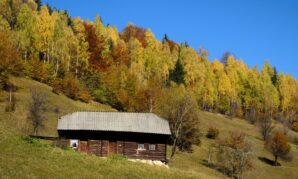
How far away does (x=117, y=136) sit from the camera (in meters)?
47.4

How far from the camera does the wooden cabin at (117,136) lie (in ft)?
154

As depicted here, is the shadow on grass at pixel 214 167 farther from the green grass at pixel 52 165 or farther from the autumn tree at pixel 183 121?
the green grass at pixel 52 165

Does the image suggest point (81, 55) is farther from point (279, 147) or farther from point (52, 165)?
point (52, 165)

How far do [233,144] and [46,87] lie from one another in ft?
118

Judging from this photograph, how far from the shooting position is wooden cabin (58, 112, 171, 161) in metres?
46.8

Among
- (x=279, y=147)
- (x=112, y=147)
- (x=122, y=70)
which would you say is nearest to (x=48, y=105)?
(x=112, y=147)

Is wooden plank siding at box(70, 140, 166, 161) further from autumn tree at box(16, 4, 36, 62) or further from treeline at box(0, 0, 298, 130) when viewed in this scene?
autumn tree at box(16, 4, 36, 62)

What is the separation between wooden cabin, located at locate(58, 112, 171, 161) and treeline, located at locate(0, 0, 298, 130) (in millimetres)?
27323

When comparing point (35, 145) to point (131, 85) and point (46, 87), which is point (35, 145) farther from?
point (131, 85)

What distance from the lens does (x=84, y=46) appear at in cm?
9475

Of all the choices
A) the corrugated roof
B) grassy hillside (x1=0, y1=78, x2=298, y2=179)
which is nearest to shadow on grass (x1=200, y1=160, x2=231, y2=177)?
grassy hillside (x1=0, y1=78, x2=298, y2=179)

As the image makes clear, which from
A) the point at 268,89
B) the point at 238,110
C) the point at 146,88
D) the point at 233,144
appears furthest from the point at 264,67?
the point at 233,144

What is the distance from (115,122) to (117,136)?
1.67 m

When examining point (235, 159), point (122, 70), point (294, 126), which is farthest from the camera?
point (294, 126)
